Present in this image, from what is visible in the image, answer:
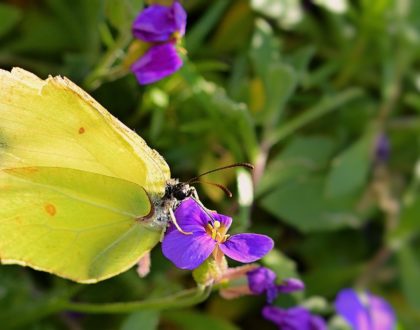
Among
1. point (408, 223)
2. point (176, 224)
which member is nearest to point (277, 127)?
point (408, 223)

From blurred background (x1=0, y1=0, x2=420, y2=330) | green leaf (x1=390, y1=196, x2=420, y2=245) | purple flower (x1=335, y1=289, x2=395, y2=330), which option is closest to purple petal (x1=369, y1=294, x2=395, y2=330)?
purple flower (x1=335, y1=289, x2=395, y2=330)

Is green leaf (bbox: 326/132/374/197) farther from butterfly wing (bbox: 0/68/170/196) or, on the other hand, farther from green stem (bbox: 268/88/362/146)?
butterfly wing (bbox: 0/68/170/196)

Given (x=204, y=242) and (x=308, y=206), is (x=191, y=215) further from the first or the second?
(x=308, y=206)

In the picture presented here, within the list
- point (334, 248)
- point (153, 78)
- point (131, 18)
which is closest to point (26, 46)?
point (131, 18)

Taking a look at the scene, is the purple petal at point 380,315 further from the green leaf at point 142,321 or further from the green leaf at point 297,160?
the green leaf at point 142,321

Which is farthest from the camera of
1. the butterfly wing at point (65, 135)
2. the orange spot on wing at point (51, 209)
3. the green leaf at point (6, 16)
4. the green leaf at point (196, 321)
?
the green leaf at point (6, 16)

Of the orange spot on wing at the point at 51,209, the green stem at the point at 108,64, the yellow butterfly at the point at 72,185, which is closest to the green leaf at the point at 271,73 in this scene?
the green stem at the point at 108,64
